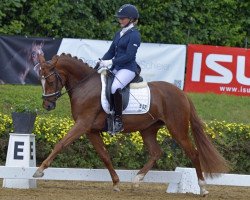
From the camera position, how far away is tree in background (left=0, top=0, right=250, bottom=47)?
20859 mm

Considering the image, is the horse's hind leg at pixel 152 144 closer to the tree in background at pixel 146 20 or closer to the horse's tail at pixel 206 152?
the horse's tail at pixel 206 152

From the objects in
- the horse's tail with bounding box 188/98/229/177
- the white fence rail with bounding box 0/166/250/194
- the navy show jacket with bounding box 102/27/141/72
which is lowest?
the white fence rail with bounding box 0/166/250/194

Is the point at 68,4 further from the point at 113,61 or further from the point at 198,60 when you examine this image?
the point at 113,61

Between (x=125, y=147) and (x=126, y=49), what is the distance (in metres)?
3.01

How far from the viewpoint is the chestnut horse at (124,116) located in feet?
37.1

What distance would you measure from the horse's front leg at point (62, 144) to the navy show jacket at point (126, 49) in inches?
41.1

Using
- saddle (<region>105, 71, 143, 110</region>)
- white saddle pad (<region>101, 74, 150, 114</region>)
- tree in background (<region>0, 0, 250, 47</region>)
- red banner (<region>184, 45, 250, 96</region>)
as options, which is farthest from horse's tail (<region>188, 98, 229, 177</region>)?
tree in background (<region>0, 0, 250, 47</region>)

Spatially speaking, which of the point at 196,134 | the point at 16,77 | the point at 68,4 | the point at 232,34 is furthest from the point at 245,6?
the point at 196,134

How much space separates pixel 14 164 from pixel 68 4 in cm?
1020

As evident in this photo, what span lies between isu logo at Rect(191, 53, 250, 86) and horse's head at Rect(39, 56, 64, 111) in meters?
8.74

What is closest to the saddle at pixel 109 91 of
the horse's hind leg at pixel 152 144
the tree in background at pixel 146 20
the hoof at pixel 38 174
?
the horse's hind leg at pixel 152 144

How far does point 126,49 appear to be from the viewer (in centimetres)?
1148

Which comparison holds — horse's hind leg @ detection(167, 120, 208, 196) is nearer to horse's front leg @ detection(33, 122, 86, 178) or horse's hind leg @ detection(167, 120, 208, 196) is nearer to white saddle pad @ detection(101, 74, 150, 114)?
white saddle pad @ detection(101, 74, 150, 114)

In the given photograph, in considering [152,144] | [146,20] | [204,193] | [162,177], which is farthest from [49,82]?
[146,20]
